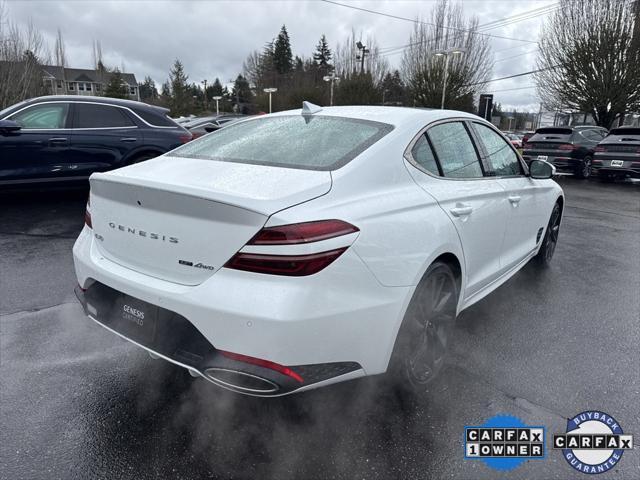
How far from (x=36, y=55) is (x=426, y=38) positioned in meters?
23.8

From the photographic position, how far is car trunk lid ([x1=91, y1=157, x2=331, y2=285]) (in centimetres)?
183

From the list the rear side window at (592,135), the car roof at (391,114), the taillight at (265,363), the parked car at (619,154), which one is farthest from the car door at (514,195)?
the rear side window at (592,135)

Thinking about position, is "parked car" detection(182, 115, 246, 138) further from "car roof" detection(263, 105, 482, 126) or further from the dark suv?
"car roof" detection(263, 105, 482, 126)

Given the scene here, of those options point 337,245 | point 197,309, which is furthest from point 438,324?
point 197,309

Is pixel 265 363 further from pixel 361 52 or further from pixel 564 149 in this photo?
pixel 361 52

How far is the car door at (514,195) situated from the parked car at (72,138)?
5162mm

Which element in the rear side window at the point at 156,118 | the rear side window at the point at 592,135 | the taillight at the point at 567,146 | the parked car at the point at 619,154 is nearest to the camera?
the rear side window at the point at 156,118

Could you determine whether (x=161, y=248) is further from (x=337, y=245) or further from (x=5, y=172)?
(x=5, y=172)

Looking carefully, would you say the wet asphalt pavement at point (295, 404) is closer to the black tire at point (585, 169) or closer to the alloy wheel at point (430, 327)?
the alloy wheel at point (430, 327)

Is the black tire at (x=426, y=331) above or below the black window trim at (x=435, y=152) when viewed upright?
below

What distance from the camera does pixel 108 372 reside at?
2.71 m

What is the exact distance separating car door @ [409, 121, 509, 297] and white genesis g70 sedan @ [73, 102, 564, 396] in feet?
0.06

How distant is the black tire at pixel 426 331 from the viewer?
2.32 m

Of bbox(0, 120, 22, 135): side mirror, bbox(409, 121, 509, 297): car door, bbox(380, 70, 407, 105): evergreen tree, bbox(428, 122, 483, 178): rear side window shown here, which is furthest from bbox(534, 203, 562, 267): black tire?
bbox(380, 70, 407, 105): evergreen tree
